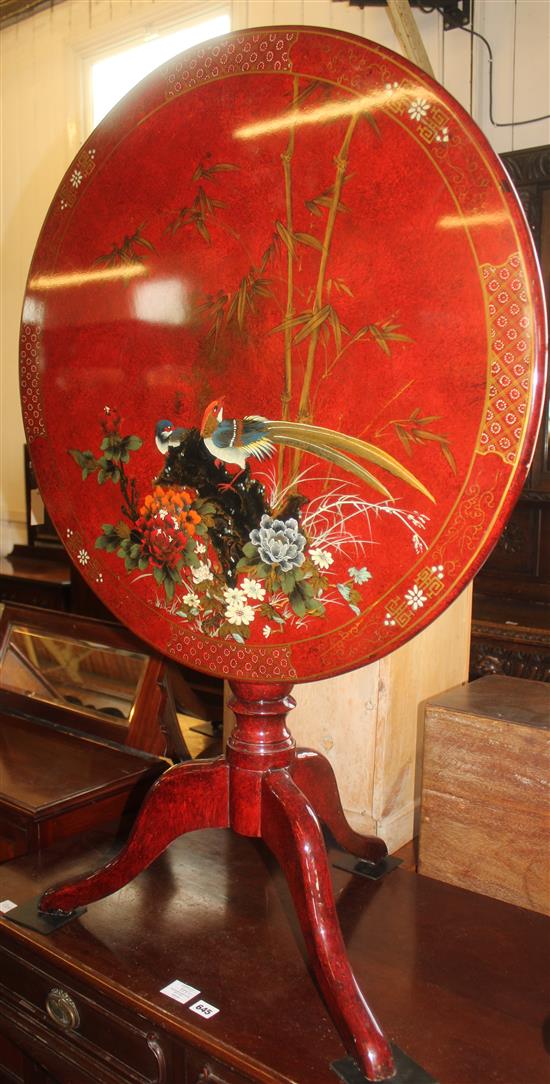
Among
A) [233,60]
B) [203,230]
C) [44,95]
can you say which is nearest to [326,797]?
[203,230]

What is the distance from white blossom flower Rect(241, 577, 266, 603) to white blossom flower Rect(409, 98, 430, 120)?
Answer: 489 mm

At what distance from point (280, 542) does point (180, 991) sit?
53 centimetres

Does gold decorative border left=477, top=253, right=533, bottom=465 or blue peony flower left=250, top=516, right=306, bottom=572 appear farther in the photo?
blue peony flower left=250, top=516, right=306, bottom=572

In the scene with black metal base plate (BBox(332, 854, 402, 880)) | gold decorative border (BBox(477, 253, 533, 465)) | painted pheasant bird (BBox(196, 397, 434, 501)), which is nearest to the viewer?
gold decorative border (BBox(477, 253, 533, 465))

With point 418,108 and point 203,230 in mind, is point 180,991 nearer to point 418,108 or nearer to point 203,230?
point 203,230

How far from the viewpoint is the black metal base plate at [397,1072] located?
86cm

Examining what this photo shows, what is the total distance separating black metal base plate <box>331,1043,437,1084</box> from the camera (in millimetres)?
864

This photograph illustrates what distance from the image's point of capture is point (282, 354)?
948 millimetres

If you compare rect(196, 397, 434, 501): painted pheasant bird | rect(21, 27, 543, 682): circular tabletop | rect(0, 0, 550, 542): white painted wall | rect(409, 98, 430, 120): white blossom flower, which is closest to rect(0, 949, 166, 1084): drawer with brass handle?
rect(21, 27, 543, 682): circular tabletop

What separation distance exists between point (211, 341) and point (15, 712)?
1.06m

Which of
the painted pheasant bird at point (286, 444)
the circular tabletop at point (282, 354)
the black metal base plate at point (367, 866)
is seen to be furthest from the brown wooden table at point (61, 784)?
the painted pheasant bird at point (286, 444)

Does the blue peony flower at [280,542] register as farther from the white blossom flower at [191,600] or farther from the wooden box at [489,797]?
the wooden box at [489,797]

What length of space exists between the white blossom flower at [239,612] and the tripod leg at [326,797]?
23 centimetres

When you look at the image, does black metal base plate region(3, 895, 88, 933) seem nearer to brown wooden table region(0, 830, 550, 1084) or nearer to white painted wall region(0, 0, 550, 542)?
brown wooden table region(0, 830, 550, 1084)
